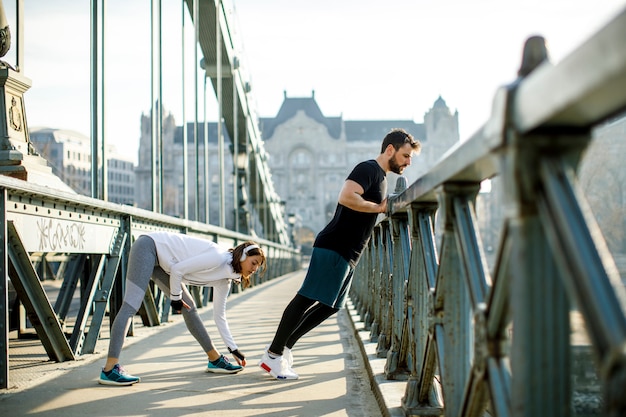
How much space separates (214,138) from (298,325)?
74675 millimetres

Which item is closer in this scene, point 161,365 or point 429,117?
point 161,365

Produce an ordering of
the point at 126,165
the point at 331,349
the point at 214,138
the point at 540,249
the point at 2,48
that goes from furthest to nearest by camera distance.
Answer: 1. the point at 126,165
2. the point at 214,138
3. the point at 331,349
4. the point at 2,48
5. the point at 540,249

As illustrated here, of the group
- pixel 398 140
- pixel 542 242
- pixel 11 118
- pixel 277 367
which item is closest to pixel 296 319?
pixel 277 367

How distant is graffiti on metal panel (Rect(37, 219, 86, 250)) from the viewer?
15.4 ft

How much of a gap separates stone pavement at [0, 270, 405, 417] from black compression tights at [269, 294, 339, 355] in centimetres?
21

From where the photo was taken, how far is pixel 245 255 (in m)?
4.57

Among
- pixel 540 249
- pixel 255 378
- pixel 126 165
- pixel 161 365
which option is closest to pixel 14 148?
pixel 161 365

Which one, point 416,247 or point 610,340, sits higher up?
point 416,247

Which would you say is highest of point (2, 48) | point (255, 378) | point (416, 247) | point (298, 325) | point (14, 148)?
point (2, 48)

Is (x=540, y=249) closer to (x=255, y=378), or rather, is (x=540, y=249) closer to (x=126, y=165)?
(x=255, y=378)

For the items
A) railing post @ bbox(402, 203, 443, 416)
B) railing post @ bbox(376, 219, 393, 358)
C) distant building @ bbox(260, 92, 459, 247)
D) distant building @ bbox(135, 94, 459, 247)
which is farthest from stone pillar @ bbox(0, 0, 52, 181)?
distant building @ bbox(260, 92, 459, 247)

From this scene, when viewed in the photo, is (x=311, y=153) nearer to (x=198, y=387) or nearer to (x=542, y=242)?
(x=198, y=387)

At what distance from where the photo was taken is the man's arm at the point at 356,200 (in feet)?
13.5

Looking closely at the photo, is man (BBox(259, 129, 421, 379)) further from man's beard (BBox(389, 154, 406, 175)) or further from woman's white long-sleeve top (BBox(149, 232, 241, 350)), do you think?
woman's white long-sleeve top (BBox(149, 232, 241, 350))
